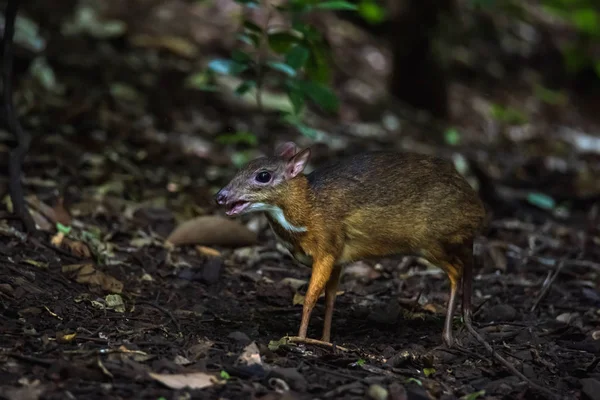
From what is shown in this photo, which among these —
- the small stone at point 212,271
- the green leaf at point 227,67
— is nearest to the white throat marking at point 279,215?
the small stone at point 212,271

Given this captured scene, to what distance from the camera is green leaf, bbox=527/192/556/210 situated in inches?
322

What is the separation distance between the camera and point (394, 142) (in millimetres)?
9523

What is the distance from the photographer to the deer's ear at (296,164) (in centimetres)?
491

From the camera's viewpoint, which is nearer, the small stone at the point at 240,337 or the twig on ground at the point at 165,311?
the small stone at the point at 240,337

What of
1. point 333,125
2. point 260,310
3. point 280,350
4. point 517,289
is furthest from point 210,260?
point 333,125

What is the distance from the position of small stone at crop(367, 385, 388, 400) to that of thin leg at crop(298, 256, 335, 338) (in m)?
0.92

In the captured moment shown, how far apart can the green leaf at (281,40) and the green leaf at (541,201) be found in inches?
Result: 121

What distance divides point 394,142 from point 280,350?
5439mm

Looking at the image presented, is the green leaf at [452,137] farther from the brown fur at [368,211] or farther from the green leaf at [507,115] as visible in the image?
the brown fur at [368,211]

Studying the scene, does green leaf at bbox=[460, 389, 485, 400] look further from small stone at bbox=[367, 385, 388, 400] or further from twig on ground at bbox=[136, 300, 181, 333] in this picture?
twig on ground at bbox=[136, 300, 181, 333]

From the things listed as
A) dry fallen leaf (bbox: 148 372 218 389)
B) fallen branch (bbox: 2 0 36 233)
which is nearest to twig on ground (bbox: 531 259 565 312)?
dry fallen leaf (bbox: 148 372 218 389)

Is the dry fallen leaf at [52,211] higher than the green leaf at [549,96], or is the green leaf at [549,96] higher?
the green leaf at [549,96]

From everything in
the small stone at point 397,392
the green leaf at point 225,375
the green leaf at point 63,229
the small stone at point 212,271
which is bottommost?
the small stone at point 212,271

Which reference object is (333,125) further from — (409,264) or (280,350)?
(280,350)
